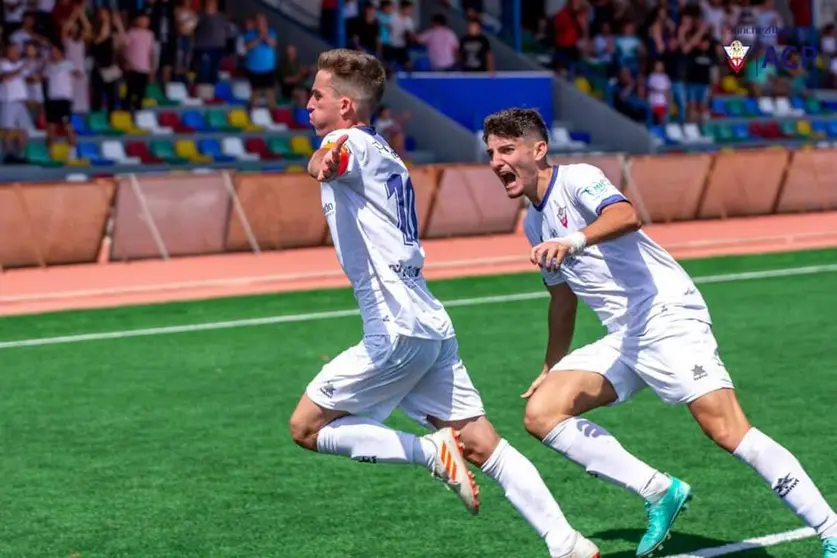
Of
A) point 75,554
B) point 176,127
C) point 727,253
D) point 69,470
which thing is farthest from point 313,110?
point 176,127

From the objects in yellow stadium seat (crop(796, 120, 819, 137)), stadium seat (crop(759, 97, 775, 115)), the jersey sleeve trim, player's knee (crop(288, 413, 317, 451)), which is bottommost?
yellow stadium seat (crop(796, 120, 819, 137))

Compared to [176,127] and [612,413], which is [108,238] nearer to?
[176,127]

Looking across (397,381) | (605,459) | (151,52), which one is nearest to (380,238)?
(397,381)

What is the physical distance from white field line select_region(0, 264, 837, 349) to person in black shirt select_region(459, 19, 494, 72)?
13701 millimetres

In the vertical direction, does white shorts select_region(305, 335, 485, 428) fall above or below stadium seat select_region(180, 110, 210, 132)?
above

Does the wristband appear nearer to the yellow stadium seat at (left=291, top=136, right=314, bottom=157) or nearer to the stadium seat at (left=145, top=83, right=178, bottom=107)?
the stadium seat at (left=145, top=83, right=178, bottom=107)

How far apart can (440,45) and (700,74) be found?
6.08 metres

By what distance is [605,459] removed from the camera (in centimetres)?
659

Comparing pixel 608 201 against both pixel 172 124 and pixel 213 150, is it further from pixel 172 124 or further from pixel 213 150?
A: pixel 172 124

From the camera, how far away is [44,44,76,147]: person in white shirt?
24.2m

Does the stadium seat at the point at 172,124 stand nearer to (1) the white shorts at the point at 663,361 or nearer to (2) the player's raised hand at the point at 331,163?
(1) the white shorts at the point at 663,361

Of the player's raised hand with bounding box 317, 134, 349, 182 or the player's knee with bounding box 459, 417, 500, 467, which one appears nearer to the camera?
the player's raised hand with bounding box 317, 134, 349, 182

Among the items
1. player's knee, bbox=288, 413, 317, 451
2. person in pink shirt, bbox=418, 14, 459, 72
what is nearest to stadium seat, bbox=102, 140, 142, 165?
person in pink shirt, bbox=418, 14, 459, 72

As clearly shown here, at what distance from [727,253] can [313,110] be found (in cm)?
1488
